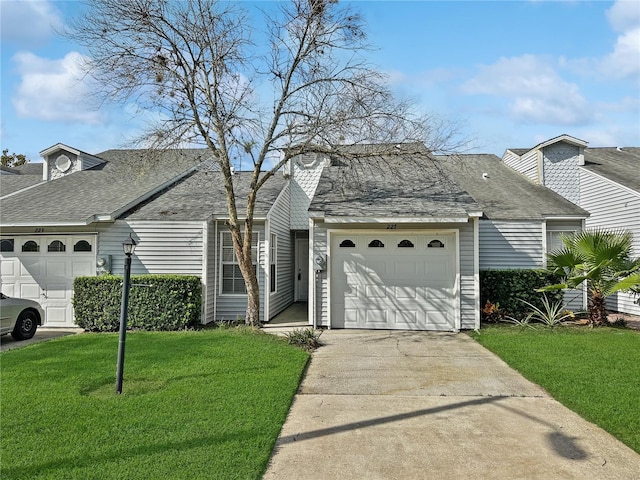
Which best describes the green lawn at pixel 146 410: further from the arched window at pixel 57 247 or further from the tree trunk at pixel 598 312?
the tree trunk at pixel 598 312

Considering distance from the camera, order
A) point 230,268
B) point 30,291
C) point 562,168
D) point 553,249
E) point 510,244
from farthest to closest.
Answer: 1. point 562,168
2. point 553,249
3. point 510,244
4. point 230,268
5. point 30,291

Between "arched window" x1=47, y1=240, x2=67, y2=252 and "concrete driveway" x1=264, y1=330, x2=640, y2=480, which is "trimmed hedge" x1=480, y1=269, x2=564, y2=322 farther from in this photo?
"arched window" x1=47, y1=240, x2=67, y2=252

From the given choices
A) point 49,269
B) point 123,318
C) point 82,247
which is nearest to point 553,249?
point 123,318

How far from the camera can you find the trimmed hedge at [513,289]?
10.2 meters

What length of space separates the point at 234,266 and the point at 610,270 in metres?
9.05

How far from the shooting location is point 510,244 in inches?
453

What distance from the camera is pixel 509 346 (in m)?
7.55

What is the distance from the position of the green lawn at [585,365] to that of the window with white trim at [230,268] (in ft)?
19.1

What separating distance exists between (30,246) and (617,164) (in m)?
19.0

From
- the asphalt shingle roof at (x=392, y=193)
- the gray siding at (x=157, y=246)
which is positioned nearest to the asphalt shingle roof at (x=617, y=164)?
the asphalt shingle roof at (x=392, y=193)

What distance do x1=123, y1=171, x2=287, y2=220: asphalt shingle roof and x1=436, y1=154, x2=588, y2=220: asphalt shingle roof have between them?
5.52 metres

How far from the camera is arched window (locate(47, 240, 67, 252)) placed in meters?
10.3

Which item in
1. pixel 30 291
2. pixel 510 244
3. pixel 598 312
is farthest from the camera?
pixel 510 244

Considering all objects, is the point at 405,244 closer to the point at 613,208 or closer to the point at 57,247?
the point at 613,208
